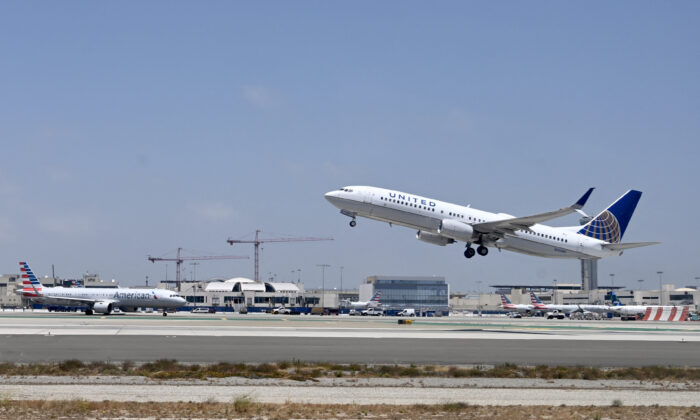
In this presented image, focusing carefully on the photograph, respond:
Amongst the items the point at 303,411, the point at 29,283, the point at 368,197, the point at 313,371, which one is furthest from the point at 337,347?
the point at 29,283

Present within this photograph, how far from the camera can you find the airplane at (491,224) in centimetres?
7175

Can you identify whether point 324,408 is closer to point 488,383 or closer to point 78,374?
point 488,383

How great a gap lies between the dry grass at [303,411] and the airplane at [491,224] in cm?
4612

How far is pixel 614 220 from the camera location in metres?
85.9

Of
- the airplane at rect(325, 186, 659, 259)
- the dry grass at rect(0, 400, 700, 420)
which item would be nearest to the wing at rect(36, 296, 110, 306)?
the airplane at rect(325, 186, 659, 259)

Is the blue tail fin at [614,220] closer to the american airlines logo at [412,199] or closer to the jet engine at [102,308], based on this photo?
the american airlines logo at [412,199]

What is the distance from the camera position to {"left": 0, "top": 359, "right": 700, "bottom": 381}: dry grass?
2964 centimetres

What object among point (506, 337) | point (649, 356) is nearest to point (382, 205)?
point (506, 337)

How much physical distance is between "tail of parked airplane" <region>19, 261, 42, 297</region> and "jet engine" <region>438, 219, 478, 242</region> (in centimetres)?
6008

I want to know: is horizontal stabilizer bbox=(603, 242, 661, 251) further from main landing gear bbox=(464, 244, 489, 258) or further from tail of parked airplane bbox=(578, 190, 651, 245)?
main landing gear bbox=(464, 244, 489, 258)

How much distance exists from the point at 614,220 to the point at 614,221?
13cm

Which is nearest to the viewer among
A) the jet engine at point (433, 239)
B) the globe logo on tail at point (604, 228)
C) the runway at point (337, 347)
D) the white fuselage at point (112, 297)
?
the runway at point (337, 347)

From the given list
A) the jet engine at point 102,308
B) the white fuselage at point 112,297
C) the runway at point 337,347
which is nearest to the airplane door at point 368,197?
the runway at point 337,347

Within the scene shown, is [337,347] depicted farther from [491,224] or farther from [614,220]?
[614,220]
